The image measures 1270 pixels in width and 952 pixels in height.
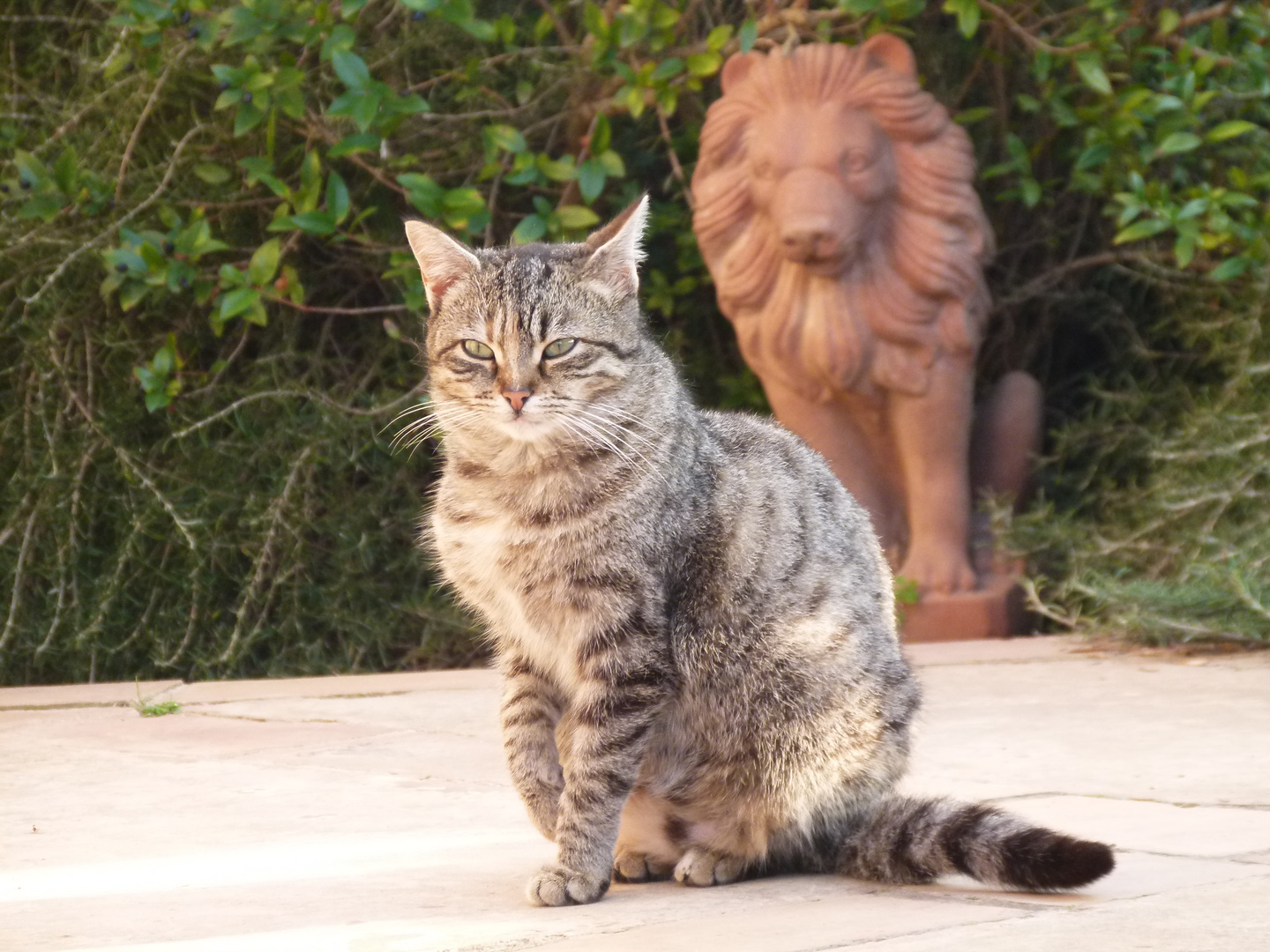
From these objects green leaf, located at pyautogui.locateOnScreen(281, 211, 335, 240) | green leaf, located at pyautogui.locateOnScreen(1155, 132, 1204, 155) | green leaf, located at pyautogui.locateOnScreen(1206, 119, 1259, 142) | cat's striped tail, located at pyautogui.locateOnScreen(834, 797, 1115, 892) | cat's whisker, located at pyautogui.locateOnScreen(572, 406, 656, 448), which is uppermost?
green leaf, located at pyautogui.locateOnScreen(1206, 119, 1259, 142)

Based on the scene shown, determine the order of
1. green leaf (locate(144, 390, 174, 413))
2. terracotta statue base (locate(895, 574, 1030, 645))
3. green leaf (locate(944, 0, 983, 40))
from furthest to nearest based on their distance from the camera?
green leaf (locate(144, 390, 174, 413)) < terracotta statue base (locate(895, 574, 1030, 645)) < green leaf (locate(944, 0, 983, 40))

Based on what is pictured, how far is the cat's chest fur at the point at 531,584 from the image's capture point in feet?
7.82

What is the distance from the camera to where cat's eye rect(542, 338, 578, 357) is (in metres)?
2.58

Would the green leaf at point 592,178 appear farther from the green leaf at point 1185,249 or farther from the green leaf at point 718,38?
the green leaf at point 1185,249

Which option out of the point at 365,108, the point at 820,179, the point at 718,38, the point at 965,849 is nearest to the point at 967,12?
the point at 820,179

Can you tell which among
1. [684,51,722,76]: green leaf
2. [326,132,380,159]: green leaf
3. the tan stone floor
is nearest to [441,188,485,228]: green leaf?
[326,132,380,159]: green leaf

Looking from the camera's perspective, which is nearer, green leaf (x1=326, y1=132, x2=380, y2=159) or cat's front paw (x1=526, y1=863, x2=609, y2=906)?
cat's front paw (x1=526, y1=863, x2=609, y2=906)

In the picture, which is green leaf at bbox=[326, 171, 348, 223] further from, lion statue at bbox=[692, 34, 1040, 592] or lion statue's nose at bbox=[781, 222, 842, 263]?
lion statue's nose at bbox=[781, 222, 842, 263]

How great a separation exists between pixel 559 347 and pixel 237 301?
249cm

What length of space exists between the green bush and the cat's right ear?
2.00 meters

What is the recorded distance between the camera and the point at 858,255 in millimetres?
4805

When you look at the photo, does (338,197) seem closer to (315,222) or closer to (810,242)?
Answer: (315,222)

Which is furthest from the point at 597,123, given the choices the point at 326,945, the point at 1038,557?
the point at 326,945

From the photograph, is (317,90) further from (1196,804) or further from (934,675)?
(1196,804)
